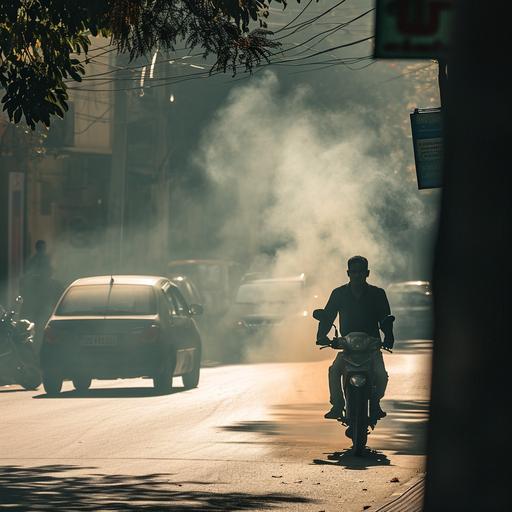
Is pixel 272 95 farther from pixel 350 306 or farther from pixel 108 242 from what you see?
pixel 350 306

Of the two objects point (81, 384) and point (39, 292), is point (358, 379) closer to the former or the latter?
point (81, 384)

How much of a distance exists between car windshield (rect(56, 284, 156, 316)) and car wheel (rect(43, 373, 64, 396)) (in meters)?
0.84

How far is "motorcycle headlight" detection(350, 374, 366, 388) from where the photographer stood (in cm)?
1277

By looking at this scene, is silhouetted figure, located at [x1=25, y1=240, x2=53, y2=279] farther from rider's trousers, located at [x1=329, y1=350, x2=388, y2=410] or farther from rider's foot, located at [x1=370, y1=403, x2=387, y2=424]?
rider's foot, located at [x1=370, y1=403, x2=387, y2=424]

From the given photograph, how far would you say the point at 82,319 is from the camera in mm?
19984

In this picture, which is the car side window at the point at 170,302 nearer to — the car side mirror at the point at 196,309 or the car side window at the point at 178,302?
the car side window at the point at 178,302

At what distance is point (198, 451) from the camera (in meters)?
13.3

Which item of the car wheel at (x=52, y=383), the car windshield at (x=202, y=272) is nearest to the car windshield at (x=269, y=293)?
the car windshield at (x=202, y=272)

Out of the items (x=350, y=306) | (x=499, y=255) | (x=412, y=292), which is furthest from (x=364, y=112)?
(x=499, y=255)

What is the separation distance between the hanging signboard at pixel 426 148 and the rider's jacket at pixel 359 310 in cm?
172

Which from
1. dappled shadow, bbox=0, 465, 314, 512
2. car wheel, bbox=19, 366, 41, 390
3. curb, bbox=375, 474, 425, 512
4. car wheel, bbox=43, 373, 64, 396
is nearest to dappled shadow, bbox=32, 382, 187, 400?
car wheel, bbox=43, 373, 64, 396

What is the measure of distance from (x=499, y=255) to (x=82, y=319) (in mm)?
15268

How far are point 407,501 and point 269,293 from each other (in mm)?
22359

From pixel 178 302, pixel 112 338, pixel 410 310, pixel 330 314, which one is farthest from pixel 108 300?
pixel 410 310
